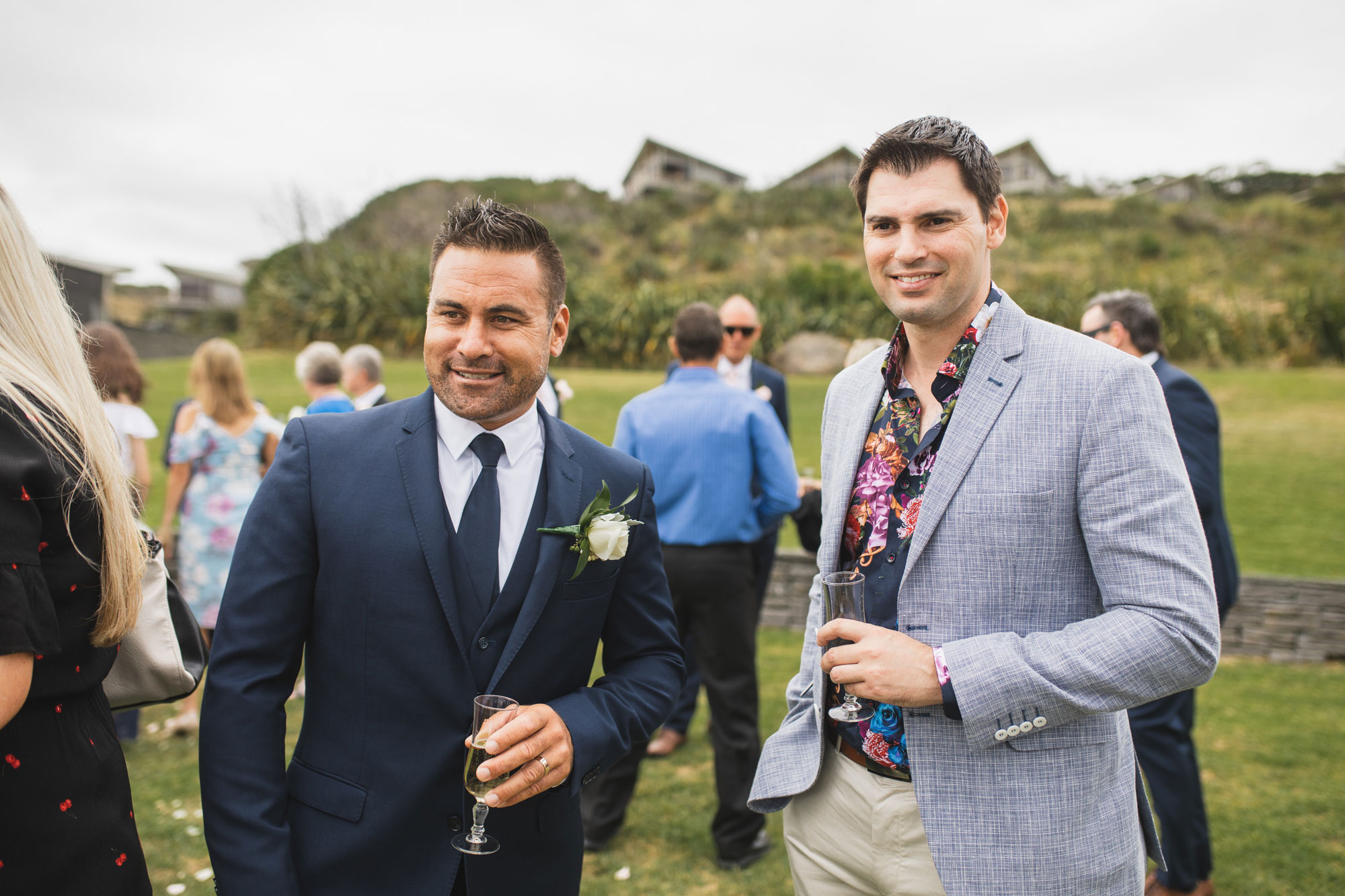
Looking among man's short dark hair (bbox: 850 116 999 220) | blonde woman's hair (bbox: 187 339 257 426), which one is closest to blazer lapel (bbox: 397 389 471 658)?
man's short dark hair (bbox: 850 116 999 220)

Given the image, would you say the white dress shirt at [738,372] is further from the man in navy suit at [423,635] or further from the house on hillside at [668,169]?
the house on hillside at [668,169]

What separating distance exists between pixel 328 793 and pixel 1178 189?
63.8 m

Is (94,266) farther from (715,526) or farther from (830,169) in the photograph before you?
(830,169)

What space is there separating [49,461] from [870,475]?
1669 mm

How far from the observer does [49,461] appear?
56.4 inches

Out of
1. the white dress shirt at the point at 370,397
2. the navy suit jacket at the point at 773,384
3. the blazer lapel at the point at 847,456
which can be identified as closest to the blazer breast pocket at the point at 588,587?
the blazer lapel at the point at 847,456

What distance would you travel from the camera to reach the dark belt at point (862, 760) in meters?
1.97

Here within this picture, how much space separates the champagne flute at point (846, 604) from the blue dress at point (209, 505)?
15.5ft

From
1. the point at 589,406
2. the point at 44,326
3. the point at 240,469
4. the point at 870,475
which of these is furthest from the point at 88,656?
the point at 589,406

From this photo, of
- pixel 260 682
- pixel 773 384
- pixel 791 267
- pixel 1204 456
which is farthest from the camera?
pixel 791 267

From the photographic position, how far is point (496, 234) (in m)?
1.89

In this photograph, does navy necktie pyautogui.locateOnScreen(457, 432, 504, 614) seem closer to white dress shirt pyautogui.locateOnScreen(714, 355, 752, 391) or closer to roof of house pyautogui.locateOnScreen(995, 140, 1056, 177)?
white dress shirt pyautogui.locateOnScreen(714, 355, 752, 391)

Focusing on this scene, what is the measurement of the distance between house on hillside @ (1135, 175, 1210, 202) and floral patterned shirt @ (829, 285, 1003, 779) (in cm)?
5740

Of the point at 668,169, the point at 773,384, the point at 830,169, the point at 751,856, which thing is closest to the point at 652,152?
the point at 668,169
